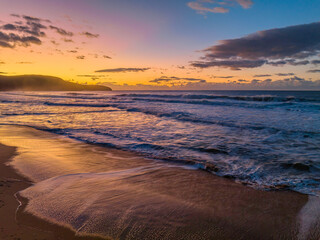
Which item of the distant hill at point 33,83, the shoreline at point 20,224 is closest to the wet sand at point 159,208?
the shoreline at point 20,224

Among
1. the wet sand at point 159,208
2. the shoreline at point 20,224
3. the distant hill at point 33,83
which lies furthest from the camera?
the distant hill at point 33,83

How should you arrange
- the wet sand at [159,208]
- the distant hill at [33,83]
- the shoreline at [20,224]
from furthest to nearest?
the distant hill at [33,83]
the wet sand at [159,208]
the shoreline at [20,224]

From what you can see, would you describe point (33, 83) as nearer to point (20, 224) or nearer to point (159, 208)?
point (20, 224)

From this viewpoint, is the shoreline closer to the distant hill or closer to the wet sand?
the wet sand

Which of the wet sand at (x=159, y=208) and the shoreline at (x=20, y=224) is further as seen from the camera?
the wet sand at (x=159, y=208)

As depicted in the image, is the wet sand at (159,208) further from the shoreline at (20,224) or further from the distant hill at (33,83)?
the distant hill at (33,83)

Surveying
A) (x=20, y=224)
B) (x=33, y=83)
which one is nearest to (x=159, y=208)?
(x=20, y=224)

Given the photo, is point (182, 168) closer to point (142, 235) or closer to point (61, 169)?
point (142, 235)

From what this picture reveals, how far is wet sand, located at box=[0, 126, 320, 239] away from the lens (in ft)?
7.25

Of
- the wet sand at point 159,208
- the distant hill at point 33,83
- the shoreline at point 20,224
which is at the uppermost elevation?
the distant hill at point 33,83

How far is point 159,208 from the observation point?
2701mm

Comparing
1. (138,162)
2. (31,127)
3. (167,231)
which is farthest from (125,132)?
(167,231)

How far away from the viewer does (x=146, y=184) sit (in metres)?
3.52

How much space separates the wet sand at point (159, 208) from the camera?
2.21 metres
